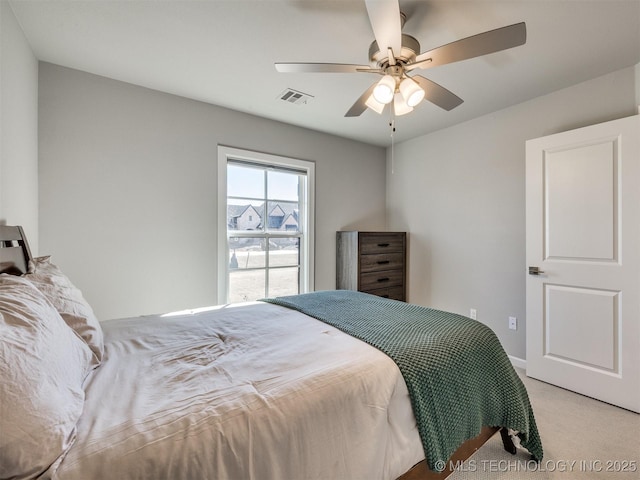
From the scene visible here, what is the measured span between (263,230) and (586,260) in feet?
9.22

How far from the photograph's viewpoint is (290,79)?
7.51 ft

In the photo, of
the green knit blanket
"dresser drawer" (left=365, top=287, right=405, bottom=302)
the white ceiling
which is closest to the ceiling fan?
the white ceiling

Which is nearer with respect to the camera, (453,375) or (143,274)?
(453,375)

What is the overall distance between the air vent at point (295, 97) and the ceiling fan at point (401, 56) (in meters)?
0.88

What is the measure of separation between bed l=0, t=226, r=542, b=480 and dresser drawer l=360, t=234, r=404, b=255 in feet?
5.64

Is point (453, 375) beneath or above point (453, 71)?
beneath

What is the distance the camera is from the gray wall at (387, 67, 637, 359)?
7.94 feet

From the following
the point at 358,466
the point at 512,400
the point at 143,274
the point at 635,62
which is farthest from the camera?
the point at 143,274

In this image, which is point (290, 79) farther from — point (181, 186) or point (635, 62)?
point (635, 62)

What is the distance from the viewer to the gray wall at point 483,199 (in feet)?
7.94

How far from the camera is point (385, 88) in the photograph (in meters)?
1.51

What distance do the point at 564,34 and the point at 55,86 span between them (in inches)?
134

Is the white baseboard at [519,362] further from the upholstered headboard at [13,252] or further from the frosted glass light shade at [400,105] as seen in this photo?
the upholstered headboard at [13,252]

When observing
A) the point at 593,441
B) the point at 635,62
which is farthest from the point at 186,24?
the point at 593,441
